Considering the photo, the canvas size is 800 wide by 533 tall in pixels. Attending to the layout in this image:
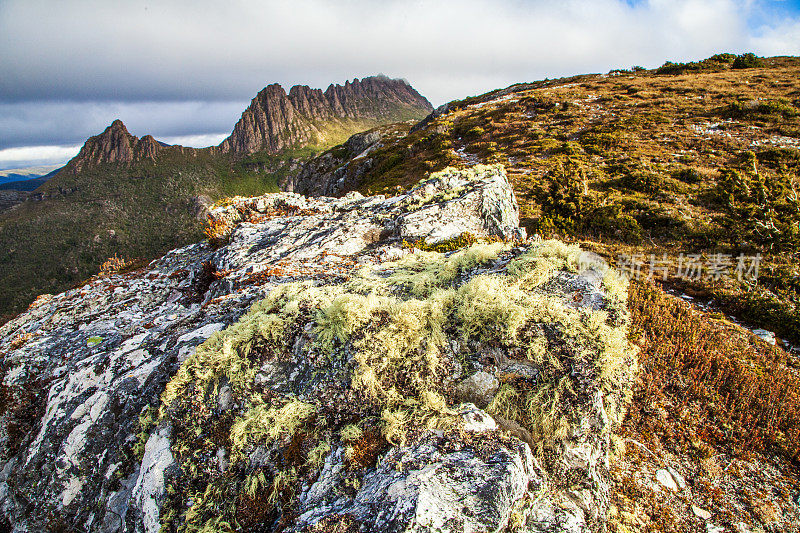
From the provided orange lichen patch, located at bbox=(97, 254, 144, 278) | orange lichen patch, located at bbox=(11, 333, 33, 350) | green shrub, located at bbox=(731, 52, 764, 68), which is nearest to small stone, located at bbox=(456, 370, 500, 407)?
orange lichen patch, located at bbox=(11, 333, 33, 350)

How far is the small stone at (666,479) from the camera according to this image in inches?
183

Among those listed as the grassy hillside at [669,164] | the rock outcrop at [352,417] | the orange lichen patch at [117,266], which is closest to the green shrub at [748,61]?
the grassy hillside at [669,164]

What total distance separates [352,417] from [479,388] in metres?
1.84

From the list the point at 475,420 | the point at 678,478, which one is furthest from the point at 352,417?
the point at 678,478

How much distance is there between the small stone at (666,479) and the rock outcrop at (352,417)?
113 cm

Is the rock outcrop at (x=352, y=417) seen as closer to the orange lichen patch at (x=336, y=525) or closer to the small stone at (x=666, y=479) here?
the orange lichen patch at (x=336, y=525)

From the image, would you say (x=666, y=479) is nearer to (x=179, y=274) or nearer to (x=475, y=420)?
(x=475, y=420)

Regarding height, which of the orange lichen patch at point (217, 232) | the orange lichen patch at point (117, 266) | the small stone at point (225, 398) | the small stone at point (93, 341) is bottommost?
the small stone at point (93, 341)

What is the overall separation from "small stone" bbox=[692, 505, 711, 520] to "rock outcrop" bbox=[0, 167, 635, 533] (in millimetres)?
1429

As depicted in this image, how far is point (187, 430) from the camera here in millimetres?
4359

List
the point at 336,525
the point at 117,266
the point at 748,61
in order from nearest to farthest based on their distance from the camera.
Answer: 1. the point at 336,525
2. the point at 117,266
3. the point at 748,61

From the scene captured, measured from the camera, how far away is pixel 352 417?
14.0 ft

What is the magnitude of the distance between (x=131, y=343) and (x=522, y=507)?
7.70 metres

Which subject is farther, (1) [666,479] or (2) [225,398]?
(1) [666,479]
